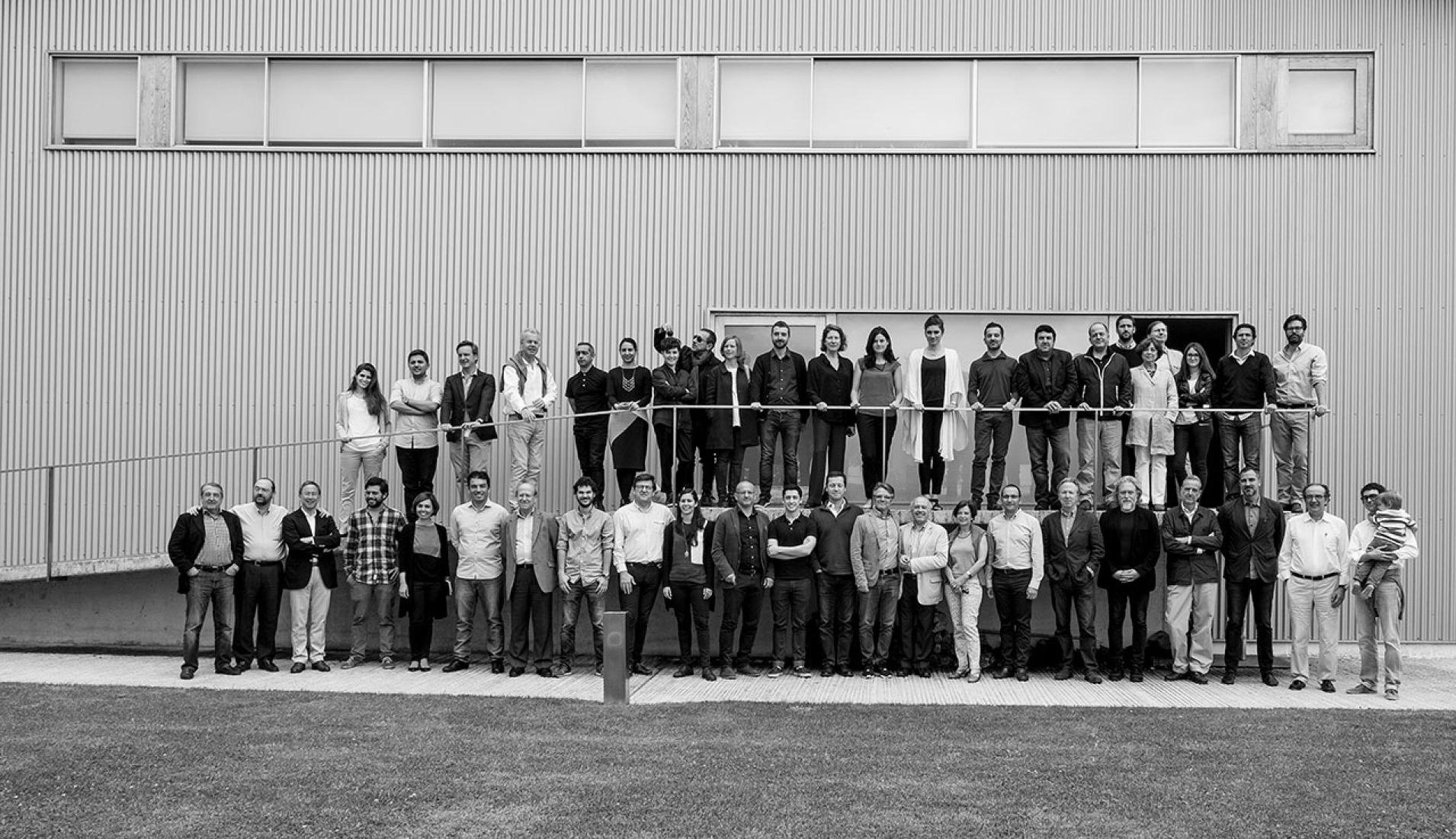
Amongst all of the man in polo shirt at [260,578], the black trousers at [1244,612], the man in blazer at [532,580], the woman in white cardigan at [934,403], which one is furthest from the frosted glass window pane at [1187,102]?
the man in polo shirt at [260,578]

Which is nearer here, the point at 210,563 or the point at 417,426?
the point at 210,563

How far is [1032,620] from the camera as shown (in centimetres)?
1577

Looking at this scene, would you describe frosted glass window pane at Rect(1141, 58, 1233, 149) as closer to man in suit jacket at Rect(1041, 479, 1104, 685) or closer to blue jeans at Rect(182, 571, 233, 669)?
man in suit jacket at Rect(1041, 479, 1104, 685)

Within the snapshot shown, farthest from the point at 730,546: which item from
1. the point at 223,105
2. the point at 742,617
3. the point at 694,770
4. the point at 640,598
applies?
the point at 223,105

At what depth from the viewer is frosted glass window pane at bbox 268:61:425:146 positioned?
1731cm

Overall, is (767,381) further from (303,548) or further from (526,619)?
(303,548)

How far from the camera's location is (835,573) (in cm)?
1457

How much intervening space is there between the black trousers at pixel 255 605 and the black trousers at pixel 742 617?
449 centimetres

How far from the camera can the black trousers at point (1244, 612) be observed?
1428cm

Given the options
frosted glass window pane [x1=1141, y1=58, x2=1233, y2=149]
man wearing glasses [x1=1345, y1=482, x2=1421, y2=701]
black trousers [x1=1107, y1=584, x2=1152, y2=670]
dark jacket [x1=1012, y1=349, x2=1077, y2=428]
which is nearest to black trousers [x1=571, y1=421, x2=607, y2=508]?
dark jacket [x1=1012, y1=349, x2=1077, y2=428]

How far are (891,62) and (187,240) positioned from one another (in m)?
8.36

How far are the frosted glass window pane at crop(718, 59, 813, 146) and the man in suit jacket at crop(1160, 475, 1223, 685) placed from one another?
5968mm

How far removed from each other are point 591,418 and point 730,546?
205cm

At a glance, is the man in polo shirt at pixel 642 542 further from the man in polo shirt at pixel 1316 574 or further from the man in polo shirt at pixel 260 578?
the man in polo shirt at pixel 1316 574
